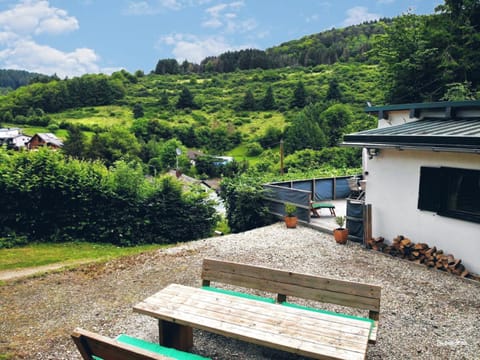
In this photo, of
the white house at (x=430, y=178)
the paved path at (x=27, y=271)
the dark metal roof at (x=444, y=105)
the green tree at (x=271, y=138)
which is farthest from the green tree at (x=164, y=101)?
the white house at (x=430, y=178)

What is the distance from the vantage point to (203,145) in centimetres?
6956

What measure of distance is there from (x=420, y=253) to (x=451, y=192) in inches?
56.6

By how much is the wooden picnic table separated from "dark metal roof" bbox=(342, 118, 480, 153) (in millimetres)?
4214

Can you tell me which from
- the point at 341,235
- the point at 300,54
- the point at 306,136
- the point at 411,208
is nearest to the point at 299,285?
the point at 411,208

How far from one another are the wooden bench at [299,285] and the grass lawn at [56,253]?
494 cm

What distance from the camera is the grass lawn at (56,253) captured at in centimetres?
938

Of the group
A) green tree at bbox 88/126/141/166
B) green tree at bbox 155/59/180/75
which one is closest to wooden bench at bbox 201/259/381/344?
green tree at bbox 88/126/141/166

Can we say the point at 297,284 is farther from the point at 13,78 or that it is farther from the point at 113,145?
the point at 13,78

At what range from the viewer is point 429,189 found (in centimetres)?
778

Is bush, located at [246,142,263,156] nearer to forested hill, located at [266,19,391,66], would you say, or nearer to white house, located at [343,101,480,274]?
forested hill, located at [266,19,391,66]

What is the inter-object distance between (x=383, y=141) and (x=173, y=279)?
212 inches

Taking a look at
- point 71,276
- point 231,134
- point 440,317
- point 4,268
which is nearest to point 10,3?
point 4,268

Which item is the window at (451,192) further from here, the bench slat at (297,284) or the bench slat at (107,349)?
the bench slat at (107,349)

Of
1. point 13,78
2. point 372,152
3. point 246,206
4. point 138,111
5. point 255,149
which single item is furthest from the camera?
point 13,78
